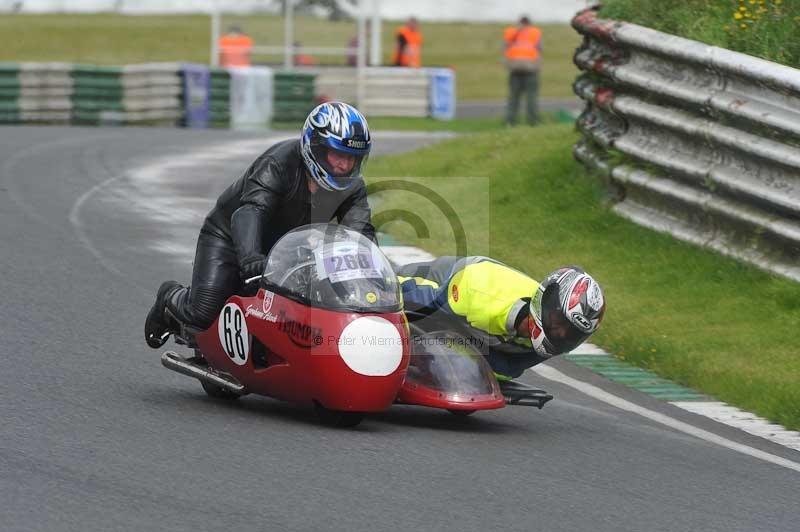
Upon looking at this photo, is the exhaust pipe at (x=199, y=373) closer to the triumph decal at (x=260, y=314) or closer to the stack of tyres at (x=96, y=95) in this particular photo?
the triumph decal at (x=260, y=314)

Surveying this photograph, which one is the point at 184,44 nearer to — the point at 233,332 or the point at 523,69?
the point at 523,69

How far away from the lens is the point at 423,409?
301 inches

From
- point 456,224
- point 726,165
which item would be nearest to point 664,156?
point 726,165

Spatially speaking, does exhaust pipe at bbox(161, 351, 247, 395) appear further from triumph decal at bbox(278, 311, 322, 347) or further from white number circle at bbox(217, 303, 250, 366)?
triumph decal at bbox(278, 311, 322, 347)

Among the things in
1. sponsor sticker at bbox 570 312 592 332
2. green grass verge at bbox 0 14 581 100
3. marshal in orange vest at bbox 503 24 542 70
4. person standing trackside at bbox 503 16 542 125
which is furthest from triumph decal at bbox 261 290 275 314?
green grass verge at bbox 0 14 581 100

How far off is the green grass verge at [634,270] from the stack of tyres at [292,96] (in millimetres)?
12535

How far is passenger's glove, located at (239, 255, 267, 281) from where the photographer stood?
6.95 meters

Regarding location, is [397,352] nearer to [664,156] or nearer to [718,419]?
[718,419]

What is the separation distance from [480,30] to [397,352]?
56.3 meters

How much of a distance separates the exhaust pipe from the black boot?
33cm

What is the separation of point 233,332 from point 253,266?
1.27ft

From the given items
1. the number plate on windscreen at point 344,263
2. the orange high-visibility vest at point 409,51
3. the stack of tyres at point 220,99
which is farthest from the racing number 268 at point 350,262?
the orange high-visibility vest at point 409,51

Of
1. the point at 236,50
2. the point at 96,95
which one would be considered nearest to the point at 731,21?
the point at 96,95

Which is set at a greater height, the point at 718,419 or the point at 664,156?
the point at 664,156
